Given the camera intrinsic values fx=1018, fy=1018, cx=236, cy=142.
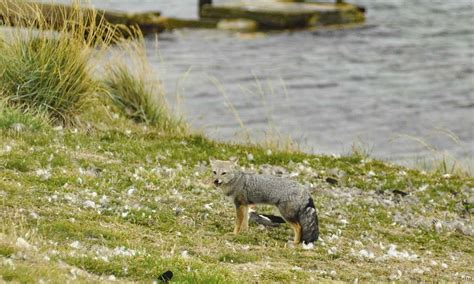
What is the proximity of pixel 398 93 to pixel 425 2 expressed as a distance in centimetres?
1636

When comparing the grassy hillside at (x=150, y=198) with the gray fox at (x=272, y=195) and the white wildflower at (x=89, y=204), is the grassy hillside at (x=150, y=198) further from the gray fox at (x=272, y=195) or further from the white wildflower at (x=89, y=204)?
the gray fox at (x=272, y=195)

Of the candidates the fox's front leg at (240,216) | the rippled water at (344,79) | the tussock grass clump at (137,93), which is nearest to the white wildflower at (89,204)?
the fox's front leg at (240,216)

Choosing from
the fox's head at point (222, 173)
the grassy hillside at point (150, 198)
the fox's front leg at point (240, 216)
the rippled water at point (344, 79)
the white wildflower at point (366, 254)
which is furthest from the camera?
the rippled water at point (344, 79)

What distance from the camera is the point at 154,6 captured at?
4719cm

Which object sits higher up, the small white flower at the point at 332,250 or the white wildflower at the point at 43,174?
the white wildflower at the point at 43,174

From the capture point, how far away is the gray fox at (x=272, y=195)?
12.4m

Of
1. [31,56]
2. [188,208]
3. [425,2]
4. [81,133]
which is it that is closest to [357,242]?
[188,208]

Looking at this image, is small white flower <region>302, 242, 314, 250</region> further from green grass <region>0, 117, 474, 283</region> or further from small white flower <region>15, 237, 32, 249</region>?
small white flower <region>15, 237, 32, 249</region>

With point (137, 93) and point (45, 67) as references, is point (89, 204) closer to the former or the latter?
point (45, 67)

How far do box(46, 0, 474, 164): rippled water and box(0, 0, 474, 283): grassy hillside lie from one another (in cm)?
671

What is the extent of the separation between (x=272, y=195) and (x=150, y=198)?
231 cm

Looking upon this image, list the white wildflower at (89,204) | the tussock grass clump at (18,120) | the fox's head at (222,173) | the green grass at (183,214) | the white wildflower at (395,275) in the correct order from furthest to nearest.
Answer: the tussock grass clump at (18,120) < the white wildflower at (89,204) < the fox's head at (222,173) < the white wildflower at (395,275) < the green grass at (183,214)

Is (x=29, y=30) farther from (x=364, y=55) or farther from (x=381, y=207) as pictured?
(x=364, y=55)

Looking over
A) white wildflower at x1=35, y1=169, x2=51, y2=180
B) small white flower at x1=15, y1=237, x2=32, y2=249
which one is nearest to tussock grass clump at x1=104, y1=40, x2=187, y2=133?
white wildflower at x1=35, y1=169, x2=51, y2=180
